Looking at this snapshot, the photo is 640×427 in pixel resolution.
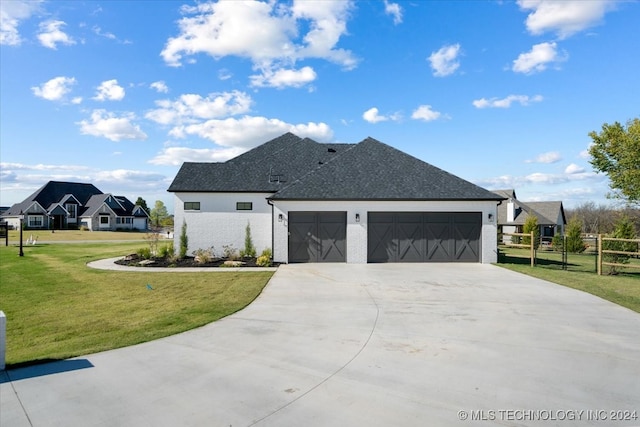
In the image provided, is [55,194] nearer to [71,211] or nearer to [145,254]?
[71,211]

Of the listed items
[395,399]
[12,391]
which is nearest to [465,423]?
[395,399]

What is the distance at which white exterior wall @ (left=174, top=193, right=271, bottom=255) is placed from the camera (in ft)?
66.5

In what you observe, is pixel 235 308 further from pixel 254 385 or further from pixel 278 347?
pixel 254 385

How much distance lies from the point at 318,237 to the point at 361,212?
248cm

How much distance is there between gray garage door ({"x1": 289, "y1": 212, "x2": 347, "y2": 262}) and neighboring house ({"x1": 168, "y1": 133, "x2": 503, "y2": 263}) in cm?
5

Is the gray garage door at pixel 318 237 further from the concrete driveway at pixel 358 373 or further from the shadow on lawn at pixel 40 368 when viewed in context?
the shadow on lawn at pixel 40 368

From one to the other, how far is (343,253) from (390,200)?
3.52 meters

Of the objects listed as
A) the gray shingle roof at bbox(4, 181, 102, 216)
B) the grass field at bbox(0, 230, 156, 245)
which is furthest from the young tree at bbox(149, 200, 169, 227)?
the grass field at bbox(0, 230, 156, 245)

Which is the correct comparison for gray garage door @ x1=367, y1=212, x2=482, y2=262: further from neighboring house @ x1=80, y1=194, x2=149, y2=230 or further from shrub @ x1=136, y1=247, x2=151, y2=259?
neighboring house @ x1=80, y1=194, x2=149, y2=230

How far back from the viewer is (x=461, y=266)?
57.6ft

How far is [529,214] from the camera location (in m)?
42.4

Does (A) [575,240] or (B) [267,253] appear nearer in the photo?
(B) [267,253]

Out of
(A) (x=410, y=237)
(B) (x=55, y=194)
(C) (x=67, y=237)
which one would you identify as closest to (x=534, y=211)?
(A) (x=410, y=237)

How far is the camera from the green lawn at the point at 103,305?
726cm
